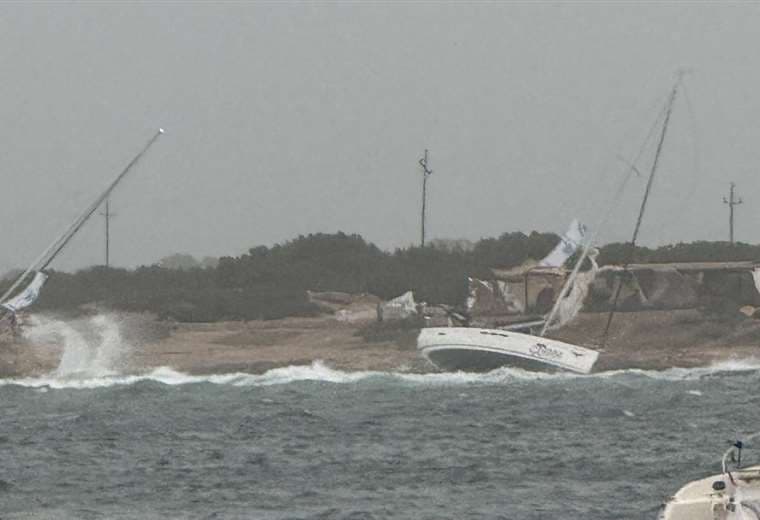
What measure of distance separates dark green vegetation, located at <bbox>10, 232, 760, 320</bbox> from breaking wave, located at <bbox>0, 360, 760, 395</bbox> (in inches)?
362

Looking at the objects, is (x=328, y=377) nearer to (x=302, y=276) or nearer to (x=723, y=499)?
(x=302, y=276)

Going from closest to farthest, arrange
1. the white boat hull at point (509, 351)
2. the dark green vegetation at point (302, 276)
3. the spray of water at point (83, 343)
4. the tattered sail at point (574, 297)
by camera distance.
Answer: the white boat hull at point (509, 351)
the tattered sail at point (574, 297)
the spray of water at point (83, 343)
the dark green vegetation at point (302, 276)

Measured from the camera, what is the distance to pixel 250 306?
295 feet

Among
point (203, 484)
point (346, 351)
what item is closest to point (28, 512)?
point (203, 484)

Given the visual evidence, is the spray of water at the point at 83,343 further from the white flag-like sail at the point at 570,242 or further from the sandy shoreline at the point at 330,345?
the white flag-like sail at the point at 570,242

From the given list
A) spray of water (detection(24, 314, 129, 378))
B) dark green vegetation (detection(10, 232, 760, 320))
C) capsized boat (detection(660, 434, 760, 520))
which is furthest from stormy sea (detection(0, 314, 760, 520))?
dark green vegetation (detection(10, 232, 760, 320))

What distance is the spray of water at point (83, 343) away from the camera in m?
80.7

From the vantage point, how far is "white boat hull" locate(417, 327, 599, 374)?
68375 mm

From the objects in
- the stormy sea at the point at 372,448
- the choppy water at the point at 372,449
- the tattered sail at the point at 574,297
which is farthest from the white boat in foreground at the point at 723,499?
the tattered sail at the point at 574,297

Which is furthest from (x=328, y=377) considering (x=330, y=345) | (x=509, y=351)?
(x=330, y=345)

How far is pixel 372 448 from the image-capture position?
39906mm

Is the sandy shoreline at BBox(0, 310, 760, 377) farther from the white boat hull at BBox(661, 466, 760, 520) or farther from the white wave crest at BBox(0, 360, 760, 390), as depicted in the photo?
the white boat hull at BBox(661, 466, 760, 520)

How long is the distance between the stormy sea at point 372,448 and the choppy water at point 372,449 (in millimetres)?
53

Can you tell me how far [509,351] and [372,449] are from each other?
29135 millimetres
